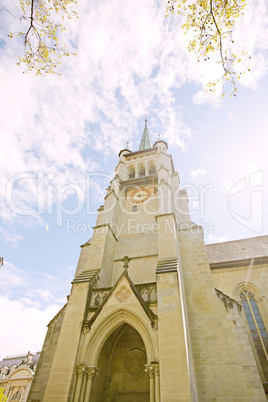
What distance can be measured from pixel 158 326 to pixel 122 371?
3593 millimetres

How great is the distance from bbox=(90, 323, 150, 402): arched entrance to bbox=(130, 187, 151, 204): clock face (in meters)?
8.30

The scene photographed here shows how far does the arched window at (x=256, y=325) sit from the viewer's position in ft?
34.5

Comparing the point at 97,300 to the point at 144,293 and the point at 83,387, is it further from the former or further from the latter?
the point at 83,387

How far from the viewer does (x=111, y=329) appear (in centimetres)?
804

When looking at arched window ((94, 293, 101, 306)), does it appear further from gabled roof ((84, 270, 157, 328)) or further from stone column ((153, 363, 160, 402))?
stone column ((153, 363, 160, 402))

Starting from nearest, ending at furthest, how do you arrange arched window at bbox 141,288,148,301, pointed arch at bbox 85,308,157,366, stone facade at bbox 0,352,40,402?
pointed arch at bbox 85,308,157,366
arched window at bbox 141,288,148,301
stone facade at bbox 0,352,40,402

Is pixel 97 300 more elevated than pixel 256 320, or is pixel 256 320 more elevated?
pixel 256 320

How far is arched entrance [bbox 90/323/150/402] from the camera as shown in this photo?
823cm

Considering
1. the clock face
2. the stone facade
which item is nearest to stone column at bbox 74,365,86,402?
the clock face

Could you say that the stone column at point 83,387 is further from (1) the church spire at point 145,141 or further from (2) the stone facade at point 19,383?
(2) the stone facade at point 19,383

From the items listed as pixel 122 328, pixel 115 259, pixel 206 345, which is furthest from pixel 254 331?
pixel 115 259

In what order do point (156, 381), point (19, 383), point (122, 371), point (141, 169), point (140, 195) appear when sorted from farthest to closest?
1. point (19, 383)
2. point (141, 169)
3. point (140, 195)
4. point (122, 371)
5. point (156, 381)

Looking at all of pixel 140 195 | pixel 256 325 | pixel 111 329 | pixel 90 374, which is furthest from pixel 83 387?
pixel 140 195

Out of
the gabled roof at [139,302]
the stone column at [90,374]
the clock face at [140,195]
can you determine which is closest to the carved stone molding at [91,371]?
the stone column at [90,374]
